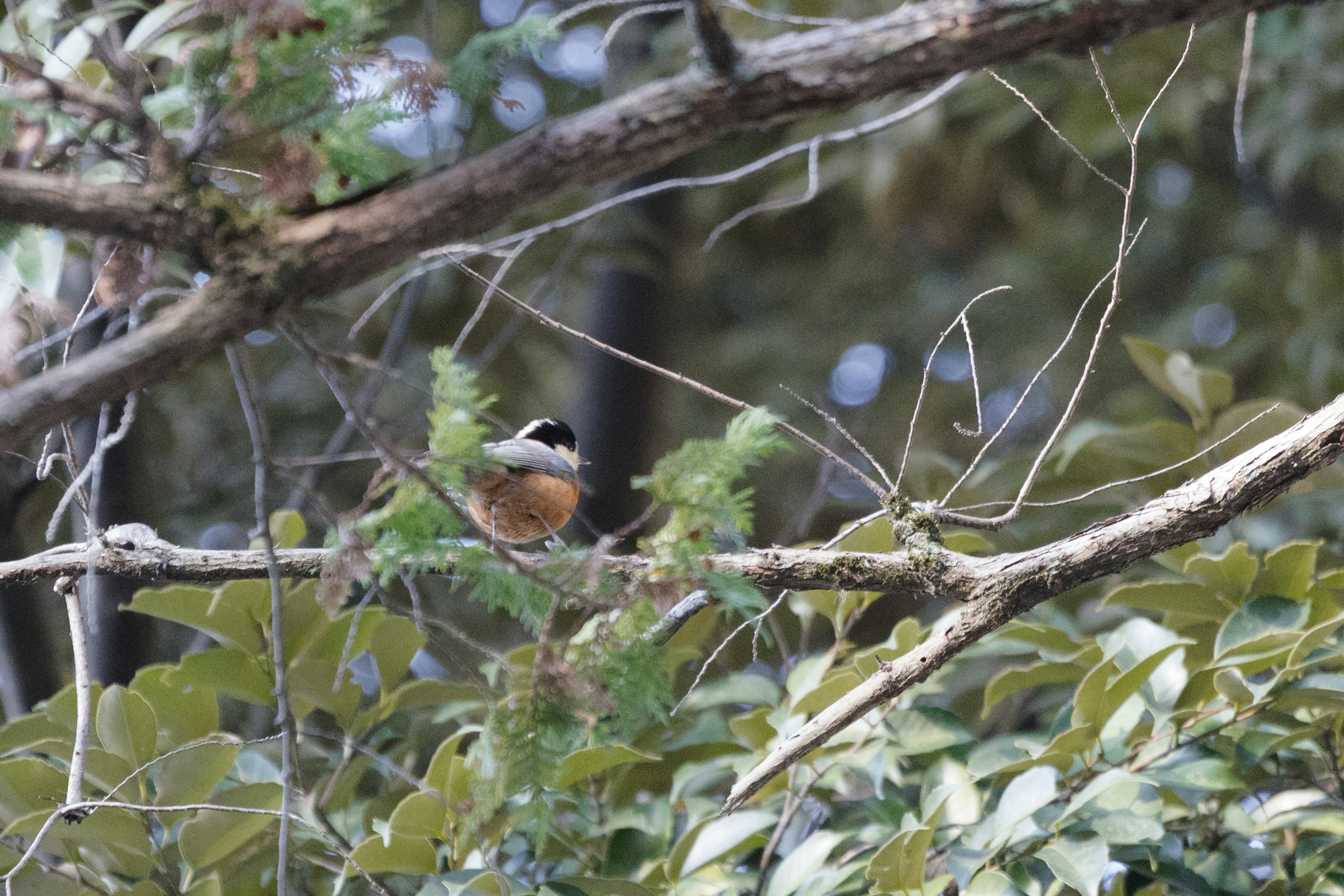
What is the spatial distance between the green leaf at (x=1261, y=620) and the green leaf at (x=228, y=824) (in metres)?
1.29

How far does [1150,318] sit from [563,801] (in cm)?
392

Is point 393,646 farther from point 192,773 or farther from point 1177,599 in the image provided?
point 1177,599

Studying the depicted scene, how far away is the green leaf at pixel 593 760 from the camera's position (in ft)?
4.51

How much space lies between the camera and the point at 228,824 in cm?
140

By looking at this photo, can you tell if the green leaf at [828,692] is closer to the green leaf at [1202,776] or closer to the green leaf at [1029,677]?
the green leaf at [1029,677]

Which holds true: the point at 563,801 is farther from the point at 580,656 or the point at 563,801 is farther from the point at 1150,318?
the point at 1150,318

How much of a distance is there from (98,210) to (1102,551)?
961mm

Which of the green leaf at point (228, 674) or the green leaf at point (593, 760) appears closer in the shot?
the green leaf at point (593, 760)

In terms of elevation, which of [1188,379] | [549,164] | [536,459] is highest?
[549,164]

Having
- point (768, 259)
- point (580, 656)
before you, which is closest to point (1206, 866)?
point (580, 656)

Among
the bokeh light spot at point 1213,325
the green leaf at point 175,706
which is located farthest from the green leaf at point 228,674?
the bokeh light spot at point 1213,325

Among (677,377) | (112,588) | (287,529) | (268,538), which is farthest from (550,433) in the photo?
(268,538)

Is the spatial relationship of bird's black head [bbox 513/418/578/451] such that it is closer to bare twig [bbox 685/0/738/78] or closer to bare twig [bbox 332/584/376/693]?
bare twig [bbox 332/584/376/693]

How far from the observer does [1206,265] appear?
4.55 meters
